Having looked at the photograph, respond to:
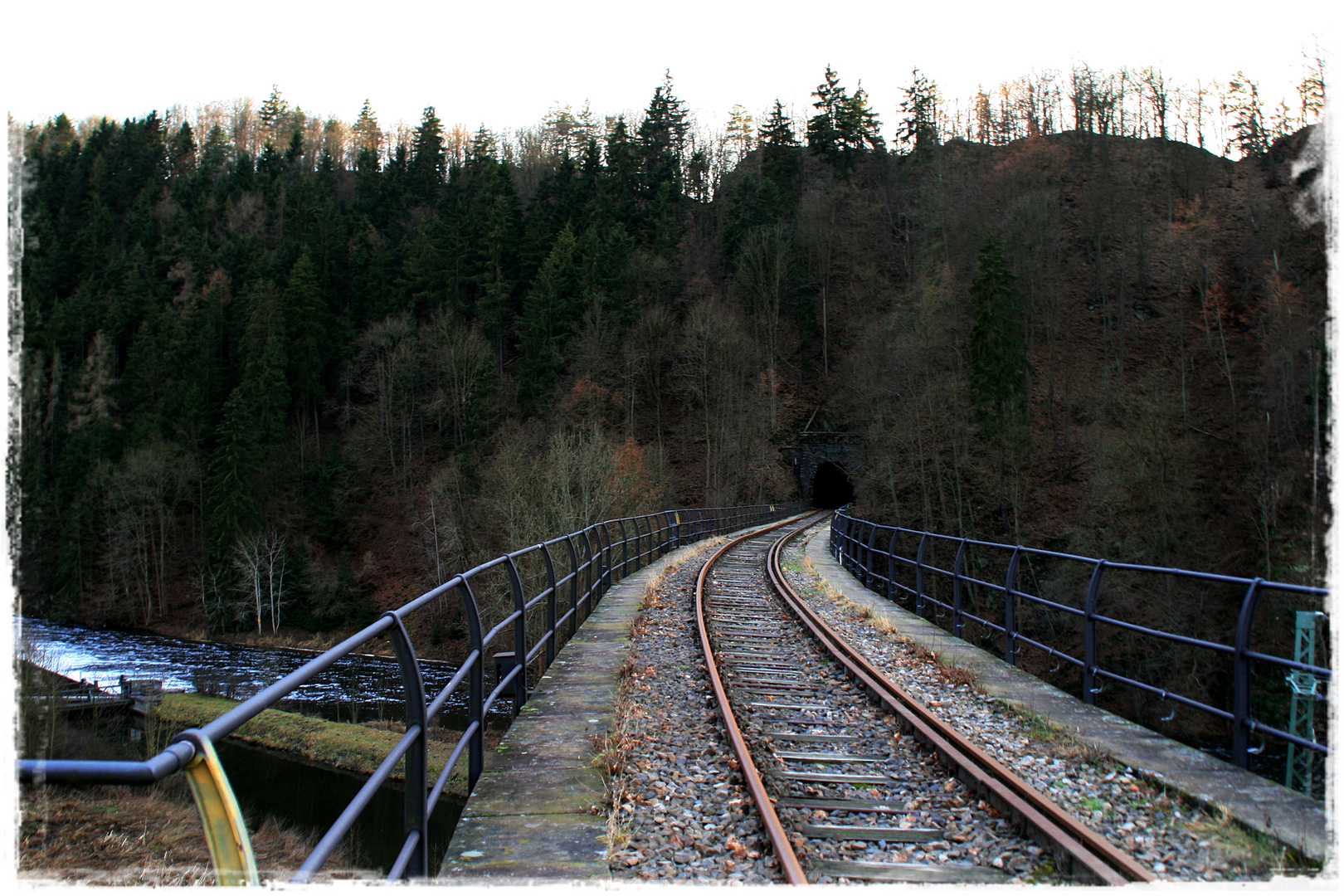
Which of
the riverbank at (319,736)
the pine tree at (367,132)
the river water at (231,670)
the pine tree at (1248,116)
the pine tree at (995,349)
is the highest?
the pine tree at (367,132)

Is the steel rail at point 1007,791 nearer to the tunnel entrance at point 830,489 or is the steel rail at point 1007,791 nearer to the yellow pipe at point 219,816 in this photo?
the yellow pipe at point 219,816

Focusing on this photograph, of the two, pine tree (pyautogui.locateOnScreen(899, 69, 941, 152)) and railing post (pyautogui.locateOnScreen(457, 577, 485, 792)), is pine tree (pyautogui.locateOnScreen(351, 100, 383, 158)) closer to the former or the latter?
pine tree (pyautogui.locateOnScreen(899, 69, 941, 152))

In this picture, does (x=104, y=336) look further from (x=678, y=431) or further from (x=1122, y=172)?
(x=1122, y=172)

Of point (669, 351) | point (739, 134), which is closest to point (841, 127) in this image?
point (739, 134)

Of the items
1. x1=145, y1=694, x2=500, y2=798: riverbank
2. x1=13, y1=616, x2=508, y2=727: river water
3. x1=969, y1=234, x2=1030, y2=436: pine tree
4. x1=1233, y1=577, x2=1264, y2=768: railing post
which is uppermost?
x1=969, y1=234, x2=1030, y2=436: pine tree

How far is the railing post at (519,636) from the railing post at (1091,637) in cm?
485

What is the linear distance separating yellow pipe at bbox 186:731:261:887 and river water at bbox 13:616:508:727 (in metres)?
26.6

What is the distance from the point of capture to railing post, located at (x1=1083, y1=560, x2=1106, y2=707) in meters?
6.84

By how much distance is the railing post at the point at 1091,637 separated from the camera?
6840 millimetres

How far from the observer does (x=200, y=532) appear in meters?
53.3

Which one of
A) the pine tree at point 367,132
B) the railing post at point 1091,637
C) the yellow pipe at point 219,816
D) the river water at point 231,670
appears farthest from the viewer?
the pine tree at point 367,132

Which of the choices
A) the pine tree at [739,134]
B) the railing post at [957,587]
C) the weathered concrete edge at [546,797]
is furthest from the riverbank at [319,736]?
the pine tree at [739,134]

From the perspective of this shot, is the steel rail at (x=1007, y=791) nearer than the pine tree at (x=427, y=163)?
Yes

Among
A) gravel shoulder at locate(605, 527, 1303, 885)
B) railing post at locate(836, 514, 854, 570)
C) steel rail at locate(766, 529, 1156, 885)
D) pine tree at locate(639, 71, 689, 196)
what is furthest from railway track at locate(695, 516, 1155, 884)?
pine tree at locate(639, 71, 689, 196)
